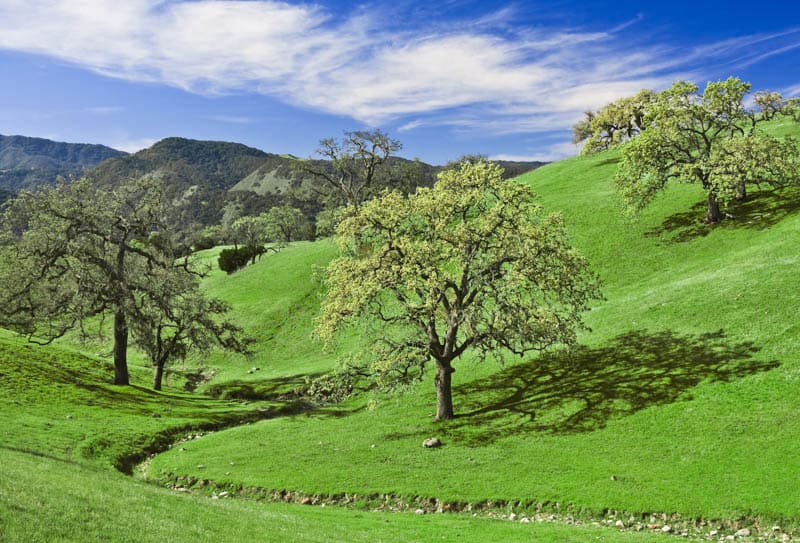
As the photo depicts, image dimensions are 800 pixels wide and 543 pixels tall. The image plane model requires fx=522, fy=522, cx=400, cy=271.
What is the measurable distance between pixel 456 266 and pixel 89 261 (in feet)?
124

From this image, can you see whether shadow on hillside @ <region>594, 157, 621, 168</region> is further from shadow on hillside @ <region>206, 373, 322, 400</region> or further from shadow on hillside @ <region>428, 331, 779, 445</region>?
shadow on hillside @ <region>206, 373, 322, 400</region>

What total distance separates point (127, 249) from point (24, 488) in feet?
132

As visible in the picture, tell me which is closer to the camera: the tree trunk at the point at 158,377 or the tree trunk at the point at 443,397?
the tree trunk at the point at 443,397

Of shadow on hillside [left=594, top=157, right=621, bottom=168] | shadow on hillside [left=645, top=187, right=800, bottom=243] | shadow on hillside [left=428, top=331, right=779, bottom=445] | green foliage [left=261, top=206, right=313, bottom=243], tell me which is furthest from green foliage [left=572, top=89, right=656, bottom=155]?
green foliage [left=261, top=206, right=313, bottom=243]

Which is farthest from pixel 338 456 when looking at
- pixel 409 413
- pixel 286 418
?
pixel 286 418

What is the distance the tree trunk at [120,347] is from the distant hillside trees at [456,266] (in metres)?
29.1

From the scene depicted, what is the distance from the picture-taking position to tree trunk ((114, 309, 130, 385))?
53.1 meters

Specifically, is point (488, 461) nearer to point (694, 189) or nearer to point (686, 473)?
point (686, 473)

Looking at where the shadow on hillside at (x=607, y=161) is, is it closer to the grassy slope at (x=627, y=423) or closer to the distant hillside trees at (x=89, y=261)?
the grassy slope at (x=627, y=423)

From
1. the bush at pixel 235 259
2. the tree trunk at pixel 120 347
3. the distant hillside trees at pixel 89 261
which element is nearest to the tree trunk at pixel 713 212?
the distant hillside trees at pixel 89 261

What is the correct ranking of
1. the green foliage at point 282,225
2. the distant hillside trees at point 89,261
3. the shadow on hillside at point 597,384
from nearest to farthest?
the shadow on hillside at point 597,384, the distant hillside trees at point 89,261, the green foliage at point 282,225

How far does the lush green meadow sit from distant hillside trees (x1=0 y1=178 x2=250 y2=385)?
6228 millimetres

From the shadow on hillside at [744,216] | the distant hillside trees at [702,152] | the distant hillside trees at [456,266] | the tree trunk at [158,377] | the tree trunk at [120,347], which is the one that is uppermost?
the distant hillside trees at [702,152]

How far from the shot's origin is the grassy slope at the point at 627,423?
79.8 feet
